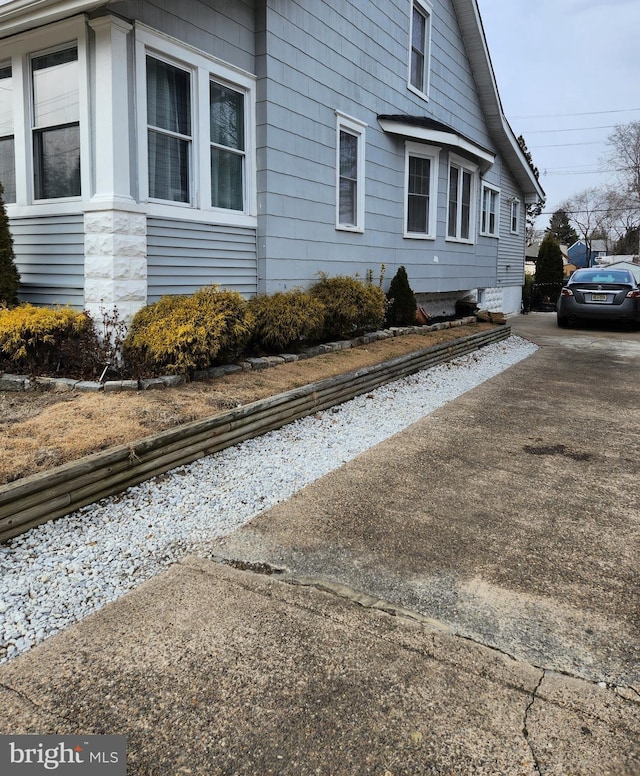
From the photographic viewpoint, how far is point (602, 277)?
1458cm

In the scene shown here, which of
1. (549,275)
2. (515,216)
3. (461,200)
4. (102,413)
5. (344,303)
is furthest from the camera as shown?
(549,275)

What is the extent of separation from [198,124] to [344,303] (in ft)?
9.75

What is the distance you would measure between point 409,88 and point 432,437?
848 cm

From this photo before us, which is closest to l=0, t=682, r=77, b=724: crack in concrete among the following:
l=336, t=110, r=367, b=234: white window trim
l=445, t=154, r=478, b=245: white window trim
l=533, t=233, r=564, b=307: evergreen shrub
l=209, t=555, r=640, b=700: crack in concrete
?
l=209, t=555, r=640, b=700: crack in concrete

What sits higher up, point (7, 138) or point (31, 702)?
point (7, 138)

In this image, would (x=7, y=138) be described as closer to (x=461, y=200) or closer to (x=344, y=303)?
(x=344, y=303)

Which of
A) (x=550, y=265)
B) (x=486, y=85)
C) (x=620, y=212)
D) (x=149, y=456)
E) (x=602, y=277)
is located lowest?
(x=149, y=456)

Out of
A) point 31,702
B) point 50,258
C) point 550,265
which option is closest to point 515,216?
point 550,265

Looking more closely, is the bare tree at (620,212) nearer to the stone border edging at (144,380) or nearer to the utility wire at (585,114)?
the utility wire at (585,114)

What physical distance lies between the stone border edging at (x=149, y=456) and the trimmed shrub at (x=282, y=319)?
992 millimetres

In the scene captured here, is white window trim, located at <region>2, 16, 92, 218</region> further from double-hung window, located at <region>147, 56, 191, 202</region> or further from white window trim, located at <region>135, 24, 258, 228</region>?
double-hung window, located at <region>147, 56, 191, 202</region>

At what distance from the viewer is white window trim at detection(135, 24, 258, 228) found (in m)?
6.01

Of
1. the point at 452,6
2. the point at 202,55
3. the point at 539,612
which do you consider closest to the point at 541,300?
the point at 452,6

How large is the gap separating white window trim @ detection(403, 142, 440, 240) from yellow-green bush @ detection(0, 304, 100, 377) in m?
7.05
